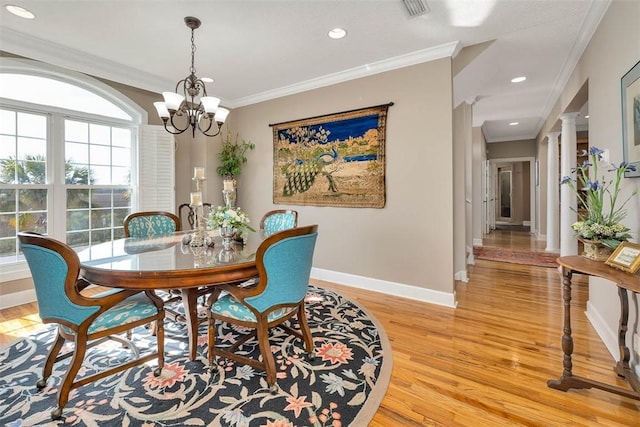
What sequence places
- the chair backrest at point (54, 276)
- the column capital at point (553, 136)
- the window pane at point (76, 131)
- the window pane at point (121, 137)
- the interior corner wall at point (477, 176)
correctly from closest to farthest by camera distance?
the chair backrest at point (54, 276) < the window pane at point (76, 131) < the window pane at point (121, 137) < the column capital at point (553, 136) < the interior corner wall at point (477, 176)

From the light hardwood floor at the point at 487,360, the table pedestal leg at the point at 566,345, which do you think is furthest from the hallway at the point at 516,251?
the table pedestal leg at the point at 566,345

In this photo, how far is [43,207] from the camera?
323 cm

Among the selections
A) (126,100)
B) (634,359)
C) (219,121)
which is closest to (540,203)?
(634,359)

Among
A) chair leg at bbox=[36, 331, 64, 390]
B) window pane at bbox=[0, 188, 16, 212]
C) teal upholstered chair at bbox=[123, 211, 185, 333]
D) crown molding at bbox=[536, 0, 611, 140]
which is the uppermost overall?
crown molding at bbox=[536, 0, 611, 140]

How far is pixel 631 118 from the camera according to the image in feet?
6.08

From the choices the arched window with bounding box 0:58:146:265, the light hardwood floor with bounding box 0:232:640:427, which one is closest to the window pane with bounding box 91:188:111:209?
the arched window with bounding box 0:58:146:265

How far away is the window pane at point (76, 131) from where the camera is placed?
3369 mm

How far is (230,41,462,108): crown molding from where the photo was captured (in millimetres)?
3031

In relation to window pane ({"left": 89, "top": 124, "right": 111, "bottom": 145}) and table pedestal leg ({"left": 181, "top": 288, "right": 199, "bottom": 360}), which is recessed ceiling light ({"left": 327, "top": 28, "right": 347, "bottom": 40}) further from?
window pane ({"left": 89, "top": 124, "right": 111, "bottom": 145})

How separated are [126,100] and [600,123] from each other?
199 inches

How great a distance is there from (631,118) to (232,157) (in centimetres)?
439

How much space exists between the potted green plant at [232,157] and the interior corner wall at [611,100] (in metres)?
4.07

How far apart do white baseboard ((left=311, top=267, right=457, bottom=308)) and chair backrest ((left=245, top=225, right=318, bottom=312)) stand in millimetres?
1913

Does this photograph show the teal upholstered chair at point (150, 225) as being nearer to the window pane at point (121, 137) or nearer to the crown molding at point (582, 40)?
the window pane at point (121, 137)
